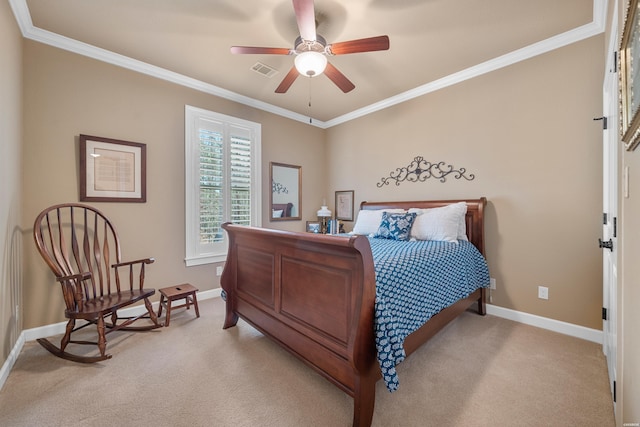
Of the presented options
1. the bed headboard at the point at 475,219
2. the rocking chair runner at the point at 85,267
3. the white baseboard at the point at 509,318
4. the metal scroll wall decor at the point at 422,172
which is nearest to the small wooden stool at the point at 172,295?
the rocking chair runner at the point at 85,267

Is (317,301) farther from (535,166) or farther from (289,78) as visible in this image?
(535,166)

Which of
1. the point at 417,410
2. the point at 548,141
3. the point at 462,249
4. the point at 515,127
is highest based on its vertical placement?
the point at 515,127

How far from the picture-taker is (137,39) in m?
2.48

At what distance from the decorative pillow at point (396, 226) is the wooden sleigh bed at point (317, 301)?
88 centimetres

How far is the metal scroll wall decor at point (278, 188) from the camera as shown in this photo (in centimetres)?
408

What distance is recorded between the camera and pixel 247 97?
371cm

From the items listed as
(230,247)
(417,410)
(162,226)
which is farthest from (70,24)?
(417,410)

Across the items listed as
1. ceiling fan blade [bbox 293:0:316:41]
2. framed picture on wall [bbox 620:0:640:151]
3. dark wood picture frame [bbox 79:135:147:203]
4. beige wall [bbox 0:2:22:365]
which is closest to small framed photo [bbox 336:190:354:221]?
ceiling fan blade [bbox 293:0:316:41]

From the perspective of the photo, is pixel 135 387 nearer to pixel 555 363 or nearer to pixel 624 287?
pixel 624 287

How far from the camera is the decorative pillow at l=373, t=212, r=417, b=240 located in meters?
2.95

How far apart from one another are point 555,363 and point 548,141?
193 cm

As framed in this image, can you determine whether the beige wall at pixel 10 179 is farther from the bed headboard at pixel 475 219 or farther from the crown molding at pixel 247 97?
the bed headboard at pixel 475 219

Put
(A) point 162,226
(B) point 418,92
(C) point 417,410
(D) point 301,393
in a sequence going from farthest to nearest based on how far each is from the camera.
A: (B) point 418,92 < (A) point 162,226 < (D) point 301,393 < (C) point 417,410

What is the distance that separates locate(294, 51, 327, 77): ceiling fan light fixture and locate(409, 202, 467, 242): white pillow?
6.13ft
